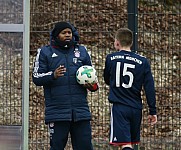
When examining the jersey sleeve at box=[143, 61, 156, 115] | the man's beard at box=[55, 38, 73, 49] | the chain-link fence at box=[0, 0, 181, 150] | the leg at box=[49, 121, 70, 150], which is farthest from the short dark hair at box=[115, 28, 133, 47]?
the chain-link fence at box=[0, 0, 181, 150]

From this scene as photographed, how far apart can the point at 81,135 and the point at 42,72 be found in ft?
3.01

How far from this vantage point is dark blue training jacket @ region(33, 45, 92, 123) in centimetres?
831

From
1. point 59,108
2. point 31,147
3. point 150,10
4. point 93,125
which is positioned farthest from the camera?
point 150,10

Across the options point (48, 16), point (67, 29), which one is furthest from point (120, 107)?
point (48, 16)

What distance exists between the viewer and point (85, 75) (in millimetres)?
8242

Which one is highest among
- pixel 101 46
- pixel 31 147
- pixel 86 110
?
pixel 101 46

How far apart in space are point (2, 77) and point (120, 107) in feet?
5.32

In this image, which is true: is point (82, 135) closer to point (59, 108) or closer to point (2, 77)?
point (59, 108)

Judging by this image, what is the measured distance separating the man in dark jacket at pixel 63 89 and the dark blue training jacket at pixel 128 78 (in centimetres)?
37

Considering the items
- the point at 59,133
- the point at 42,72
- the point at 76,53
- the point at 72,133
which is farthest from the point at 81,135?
the point at 76,53

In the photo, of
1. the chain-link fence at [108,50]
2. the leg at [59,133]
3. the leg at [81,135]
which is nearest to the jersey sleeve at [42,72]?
the leg at [59,133]

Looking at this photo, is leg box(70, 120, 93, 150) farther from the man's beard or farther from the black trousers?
the man's beard

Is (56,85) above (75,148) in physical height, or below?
above

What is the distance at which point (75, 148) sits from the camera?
859cm
